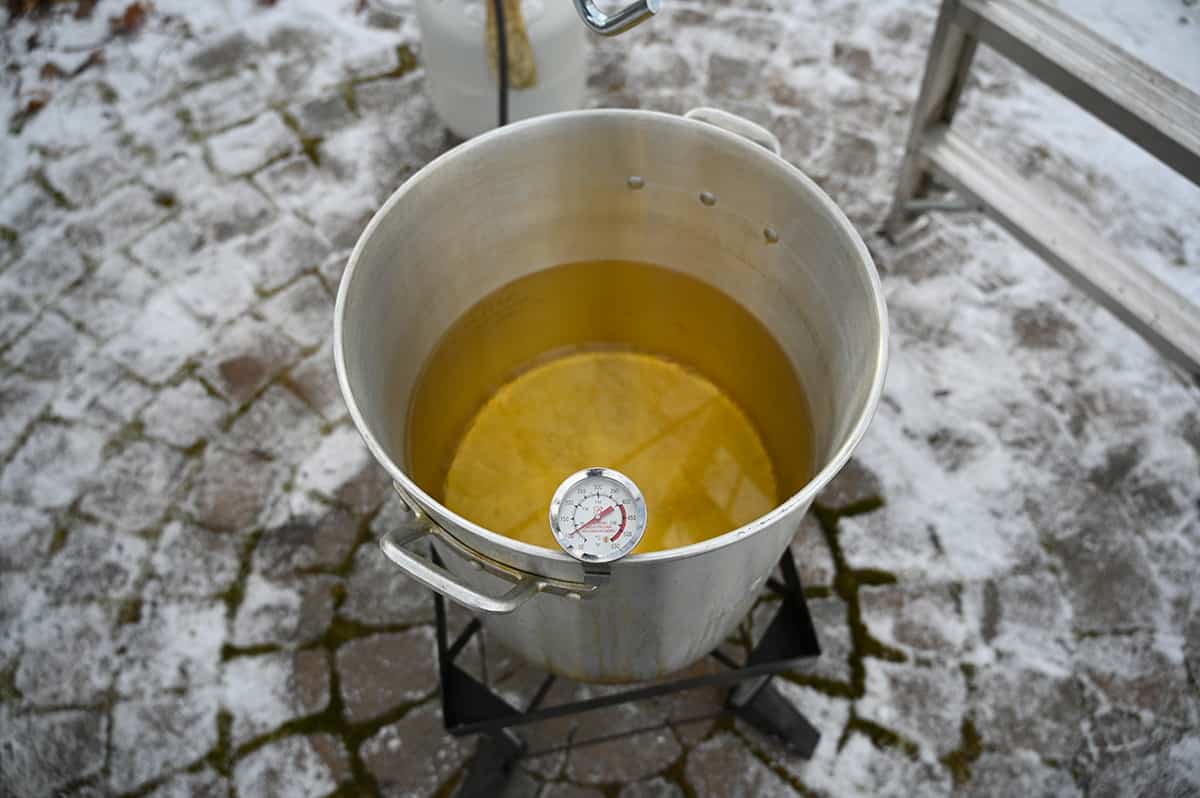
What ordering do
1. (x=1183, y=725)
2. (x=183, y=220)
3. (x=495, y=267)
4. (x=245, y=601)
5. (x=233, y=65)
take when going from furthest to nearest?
(x=233, y=65) → (x=183, y=220) → (x=245, y=601) → (x=1183, y=725) → (x=495, y=267)

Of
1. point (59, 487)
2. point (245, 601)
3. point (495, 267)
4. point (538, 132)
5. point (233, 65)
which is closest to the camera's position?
point (538, 132)

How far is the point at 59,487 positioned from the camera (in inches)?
87.7

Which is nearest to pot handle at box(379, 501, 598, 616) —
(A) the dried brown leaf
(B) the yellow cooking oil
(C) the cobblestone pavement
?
(B) the yellow cooking oil

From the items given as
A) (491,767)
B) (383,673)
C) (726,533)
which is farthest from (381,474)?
(726,533)

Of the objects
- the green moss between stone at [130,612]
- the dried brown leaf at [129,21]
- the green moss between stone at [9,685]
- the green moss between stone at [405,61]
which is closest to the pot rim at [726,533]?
the green moss between stone at [130,612]

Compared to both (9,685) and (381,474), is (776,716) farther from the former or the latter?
(9,685)

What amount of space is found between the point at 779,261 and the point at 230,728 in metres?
1.52

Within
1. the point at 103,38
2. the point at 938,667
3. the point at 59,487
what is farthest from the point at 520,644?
the point at 103,38

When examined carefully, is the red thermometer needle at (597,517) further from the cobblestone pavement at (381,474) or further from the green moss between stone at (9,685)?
the green moss between stone at (9,685)

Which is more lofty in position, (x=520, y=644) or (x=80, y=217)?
(x=520, y=644)

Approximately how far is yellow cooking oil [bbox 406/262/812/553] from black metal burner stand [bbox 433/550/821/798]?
0.19 meters

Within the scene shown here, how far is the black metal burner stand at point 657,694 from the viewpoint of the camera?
1.60m

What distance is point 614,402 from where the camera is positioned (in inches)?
75.1

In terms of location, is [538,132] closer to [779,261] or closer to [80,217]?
[779,261]
